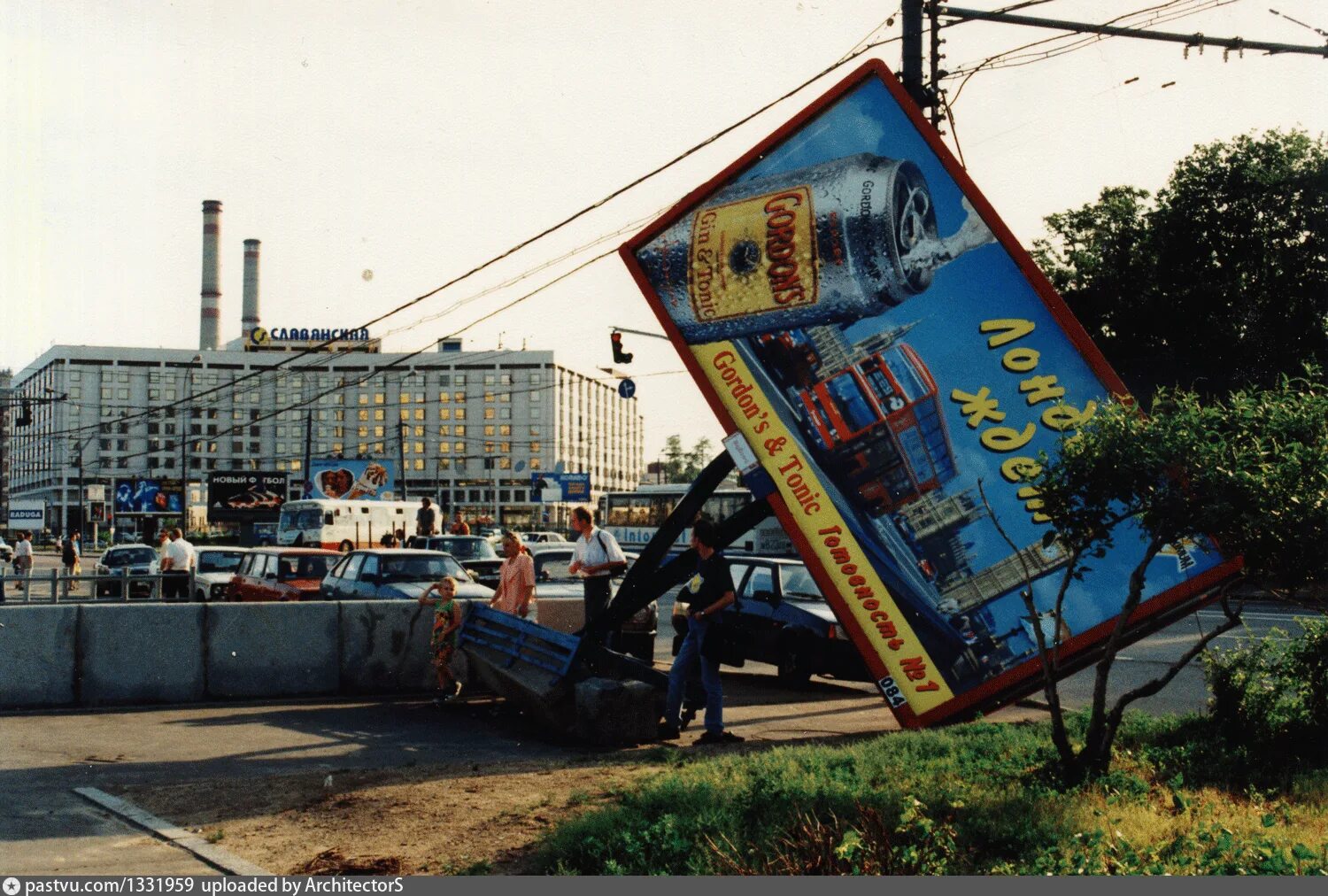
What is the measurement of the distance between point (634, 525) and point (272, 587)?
93.9ft

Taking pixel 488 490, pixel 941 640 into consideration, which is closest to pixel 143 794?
pixel 941 640

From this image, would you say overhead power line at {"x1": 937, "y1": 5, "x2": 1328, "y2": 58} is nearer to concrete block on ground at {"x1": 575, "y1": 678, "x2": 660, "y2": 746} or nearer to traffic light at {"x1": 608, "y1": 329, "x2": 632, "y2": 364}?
concrete block on ground at {"x1": 575, "y1": 678, "x2": 660, "y2": 746}

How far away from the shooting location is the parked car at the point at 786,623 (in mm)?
15094

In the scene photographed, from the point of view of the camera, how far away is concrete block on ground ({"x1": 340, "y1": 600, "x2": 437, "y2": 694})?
552 inches

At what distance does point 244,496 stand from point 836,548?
65996 millimetres

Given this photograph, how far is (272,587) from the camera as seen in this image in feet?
71.7

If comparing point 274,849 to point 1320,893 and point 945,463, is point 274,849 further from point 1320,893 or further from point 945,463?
point 945,463

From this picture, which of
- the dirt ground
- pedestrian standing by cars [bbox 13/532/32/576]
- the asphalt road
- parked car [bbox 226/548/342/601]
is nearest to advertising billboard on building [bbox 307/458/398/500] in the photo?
pedestrian standing by cars [bbox 13/532/32/576]

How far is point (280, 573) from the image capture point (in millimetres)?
22625

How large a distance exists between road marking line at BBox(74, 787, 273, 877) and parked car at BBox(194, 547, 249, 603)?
1676cm

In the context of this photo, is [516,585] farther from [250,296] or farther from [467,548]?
[250,296]

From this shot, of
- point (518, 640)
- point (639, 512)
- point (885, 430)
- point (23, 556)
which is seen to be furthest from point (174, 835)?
point (639, 512)

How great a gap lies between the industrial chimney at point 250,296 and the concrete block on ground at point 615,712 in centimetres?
13102

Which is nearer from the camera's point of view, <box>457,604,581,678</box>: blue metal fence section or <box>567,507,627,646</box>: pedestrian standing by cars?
<box>457,604,581,678</box>: blue metal fence section
